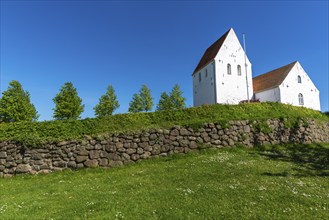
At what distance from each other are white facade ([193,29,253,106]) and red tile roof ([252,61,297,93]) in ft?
15.1

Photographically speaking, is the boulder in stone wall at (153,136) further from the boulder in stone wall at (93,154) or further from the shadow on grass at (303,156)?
the shadow on grass at (303,156)

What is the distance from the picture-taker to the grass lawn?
6.91 metres

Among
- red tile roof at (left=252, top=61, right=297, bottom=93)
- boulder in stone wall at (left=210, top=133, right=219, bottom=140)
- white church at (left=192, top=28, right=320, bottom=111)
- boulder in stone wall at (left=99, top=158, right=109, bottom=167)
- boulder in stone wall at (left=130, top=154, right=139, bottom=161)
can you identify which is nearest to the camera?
boulder in stone wall at (left=99, top=158, right=109, bottom=167)

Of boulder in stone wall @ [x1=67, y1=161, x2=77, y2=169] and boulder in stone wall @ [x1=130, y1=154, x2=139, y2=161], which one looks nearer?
boulder in stone wall @ [x1=67, y1=161, x2=77, y2=169]

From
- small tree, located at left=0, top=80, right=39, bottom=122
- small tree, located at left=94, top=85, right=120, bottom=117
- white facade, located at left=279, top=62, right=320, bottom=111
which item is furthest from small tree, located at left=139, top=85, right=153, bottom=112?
white facade, located at left=279, top=62, right=320, bottom=111

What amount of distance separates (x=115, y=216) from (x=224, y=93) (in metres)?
32.8

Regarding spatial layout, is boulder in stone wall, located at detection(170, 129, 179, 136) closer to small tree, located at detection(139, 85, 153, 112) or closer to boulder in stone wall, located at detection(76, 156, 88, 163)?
boulder in stone wall, located at detection(76, 156, 88, 163)

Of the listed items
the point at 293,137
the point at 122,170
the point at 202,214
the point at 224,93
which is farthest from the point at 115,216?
the point at 224,93

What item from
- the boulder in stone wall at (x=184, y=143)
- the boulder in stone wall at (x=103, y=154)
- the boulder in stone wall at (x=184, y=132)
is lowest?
the boulder in stone wall at (x=103, y=154)

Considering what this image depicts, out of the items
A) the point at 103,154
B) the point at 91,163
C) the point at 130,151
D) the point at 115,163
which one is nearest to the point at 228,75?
the point at 130,151

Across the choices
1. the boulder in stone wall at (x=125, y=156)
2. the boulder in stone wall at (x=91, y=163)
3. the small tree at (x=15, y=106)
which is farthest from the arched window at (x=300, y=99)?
the small tree at (x=15, y=106)

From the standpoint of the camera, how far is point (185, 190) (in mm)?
8578

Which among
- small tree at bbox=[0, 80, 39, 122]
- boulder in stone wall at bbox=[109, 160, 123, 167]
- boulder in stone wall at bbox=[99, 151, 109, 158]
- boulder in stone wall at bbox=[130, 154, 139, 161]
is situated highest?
small tree at bbox=[0, 80, 39, 122]

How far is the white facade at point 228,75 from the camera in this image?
121 feet
